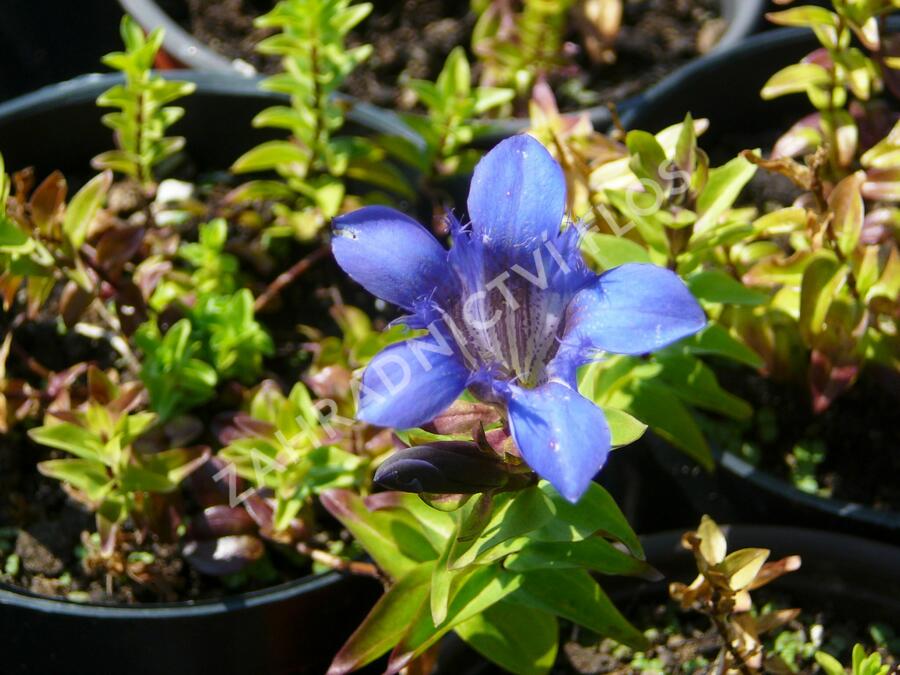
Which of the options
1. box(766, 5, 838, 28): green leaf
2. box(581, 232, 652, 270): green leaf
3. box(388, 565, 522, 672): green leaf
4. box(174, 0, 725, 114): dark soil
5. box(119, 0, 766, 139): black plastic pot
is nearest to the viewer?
box(388, 565, 522, 672): green leaf

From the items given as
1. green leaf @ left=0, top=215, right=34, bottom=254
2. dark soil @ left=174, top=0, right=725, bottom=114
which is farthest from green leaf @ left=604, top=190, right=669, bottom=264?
dark soil @ left=174, top=0, right=725, bottom=114

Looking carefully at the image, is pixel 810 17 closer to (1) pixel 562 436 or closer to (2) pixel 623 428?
(2) pixel 623 428

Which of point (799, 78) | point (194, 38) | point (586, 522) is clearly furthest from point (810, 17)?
point (194, 38)

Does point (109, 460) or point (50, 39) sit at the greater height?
point (50, 39)

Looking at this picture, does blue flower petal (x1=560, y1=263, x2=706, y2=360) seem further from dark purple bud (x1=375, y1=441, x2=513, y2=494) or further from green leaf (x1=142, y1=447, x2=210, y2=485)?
green leaf (x1=142, y1=447, x2=210, y2=485)

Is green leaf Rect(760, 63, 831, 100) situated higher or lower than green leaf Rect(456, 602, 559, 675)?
higher

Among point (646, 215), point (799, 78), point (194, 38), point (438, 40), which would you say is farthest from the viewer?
point (438, 40)
